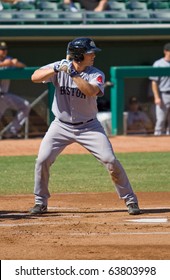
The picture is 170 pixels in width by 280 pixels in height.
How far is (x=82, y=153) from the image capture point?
51.0ft

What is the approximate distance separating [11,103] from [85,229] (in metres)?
9.52

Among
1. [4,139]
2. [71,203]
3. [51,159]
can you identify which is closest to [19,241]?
[51,159]

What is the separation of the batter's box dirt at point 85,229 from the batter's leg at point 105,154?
261mm

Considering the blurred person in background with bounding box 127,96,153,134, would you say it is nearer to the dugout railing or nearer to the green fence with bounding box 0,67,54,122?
the dugout railing

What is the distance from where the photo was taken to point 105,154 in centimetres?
888

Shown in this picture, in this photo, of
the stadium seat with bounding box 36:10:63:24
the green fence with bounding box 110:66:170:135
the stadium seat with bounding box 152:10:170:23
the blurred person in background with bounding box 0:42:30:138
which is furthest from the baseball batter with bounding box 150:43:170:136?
the stadium seat with bounding box 36:10:63:24

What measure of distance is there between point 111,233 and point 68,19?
1377 cm

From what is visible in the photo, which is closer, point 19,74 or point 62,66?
point 62,66

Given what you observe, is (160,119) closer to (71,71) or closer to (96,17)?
(96,17)

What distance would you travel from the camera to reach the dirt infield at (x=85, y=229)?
7.00m

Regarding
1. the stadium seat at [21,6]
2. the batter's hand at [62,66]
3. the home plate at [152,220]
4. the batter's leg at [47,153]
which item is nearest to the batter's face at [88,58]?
the batter's hand at [62,66]

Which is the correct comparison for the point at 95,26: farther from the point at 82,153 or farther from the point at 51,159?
the point at 51,159

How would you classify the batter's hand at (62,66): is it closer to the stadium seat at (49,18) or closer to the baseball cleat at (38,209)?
the baseball cleat at (38,209)

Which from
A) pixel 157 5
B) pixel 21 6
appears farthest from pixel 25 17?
pixel 157 5
